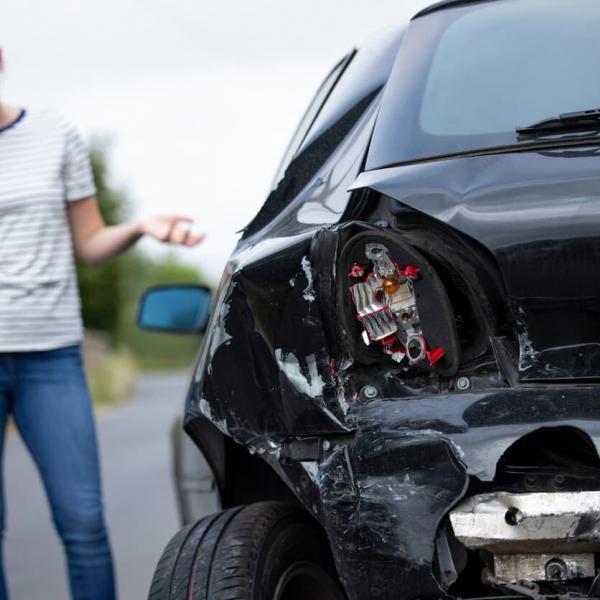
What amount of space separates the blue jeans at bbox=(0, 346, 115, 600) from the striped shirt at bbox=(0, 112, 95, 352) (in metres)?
0.08

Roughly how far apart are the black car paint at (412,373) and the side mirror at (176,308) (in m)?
1.52

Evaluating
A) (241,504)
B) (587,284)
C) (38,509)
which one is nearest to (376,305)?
(587,284)

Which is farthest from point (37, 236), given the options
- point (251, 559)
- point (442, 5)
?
point (251, 559)

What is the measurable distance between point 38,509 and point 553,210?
7.12 metres

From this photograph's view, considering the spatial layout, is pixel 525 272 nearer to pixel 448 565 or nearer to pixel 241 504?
pixel 448 565

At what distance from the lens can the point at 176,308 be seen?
449 centimetres

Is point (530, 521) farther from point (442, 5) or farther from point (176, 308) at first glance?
point (176, 308)

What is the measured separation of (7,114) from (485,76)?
6.18ft

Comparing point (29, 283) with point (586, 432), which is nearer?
point (586, 432)

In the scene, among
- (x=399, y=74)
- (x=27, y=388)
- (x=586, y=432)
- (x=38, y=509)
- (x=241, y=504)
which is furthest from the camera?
(x=38, y=509)

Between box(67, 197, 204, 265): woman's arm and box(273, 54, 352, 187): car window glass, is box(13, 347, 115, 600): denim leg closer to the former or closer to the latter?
box(67, 197, 204, 265): woman's arm

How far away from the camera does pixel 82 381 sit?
13.8ft

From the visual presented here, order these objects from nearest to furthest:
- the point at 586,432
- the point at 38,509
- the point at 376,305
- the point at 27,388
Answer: the point at 586,432 < the point at 376,305 < the point at 27,388 < the point at 38,509

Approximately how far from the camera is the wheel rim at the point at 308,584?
3.00 metres
